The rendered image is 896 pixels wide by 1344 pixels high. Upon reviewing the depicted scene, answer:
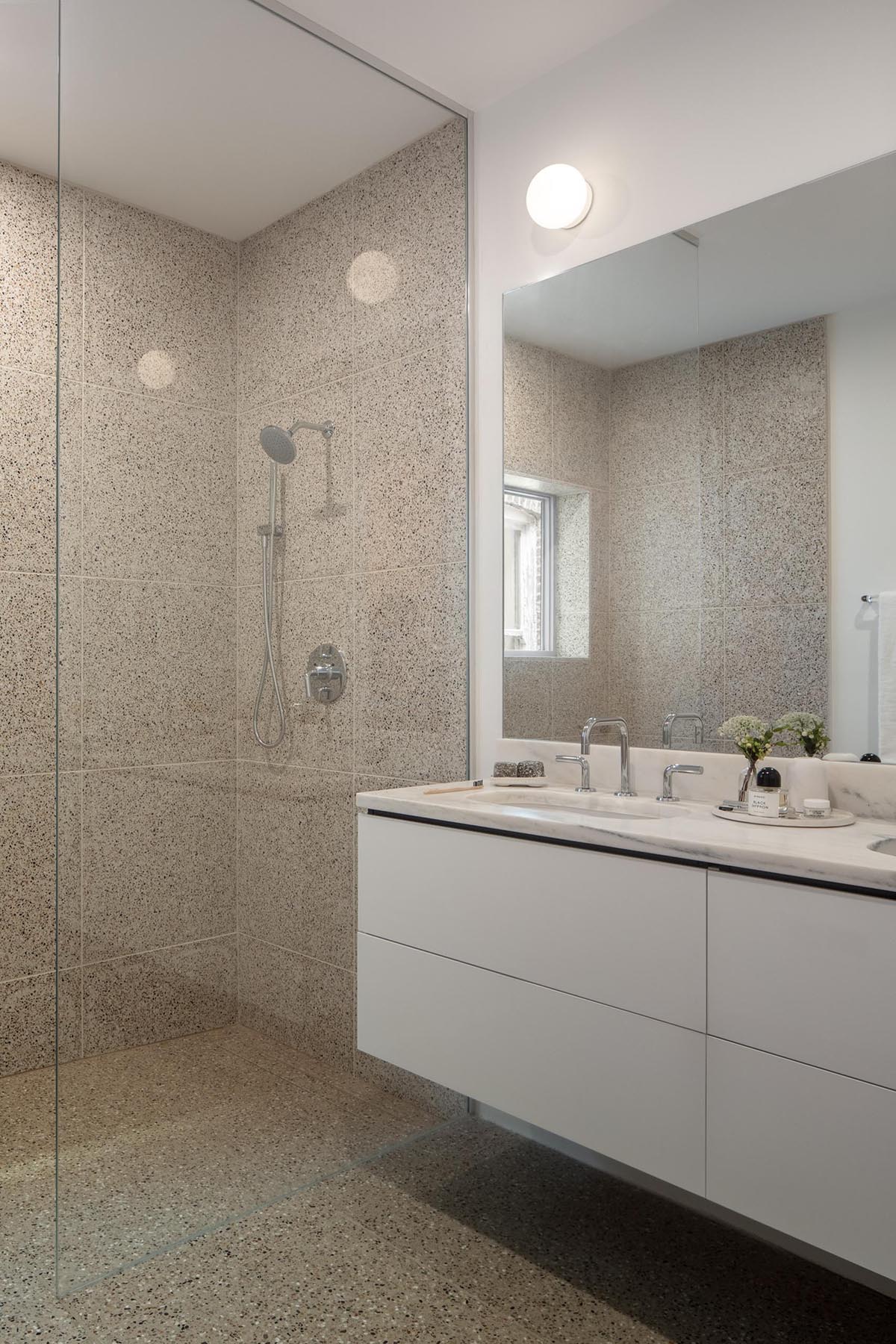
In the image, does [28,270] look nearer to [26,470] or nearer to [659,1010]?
[26,470]

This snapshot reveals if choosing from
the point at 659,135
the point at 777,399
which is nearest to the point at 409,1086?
the point at 777,399

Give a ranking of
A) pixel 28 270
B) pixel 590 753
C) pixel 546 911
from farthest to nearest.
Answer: pixel 28 270, pixel 590 753, pixel 546 911

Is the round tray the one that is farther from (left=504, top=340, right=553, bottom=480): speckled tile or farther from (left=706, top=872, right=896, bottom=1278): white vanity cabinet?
(left=504, top=340, right=553, bottom=480): speckled tile

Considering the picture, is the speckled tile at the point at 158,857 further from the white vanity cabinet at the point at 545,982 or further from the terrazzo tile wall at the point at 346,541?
the white vanity cabinet at the point at 545,982

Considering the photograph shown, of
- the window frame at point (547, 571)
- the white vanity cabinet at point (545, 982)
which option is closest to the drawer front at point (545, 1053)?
the white vanity cabinet at point (545, 982)

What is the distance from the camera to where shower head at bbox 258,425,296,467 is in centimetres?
214

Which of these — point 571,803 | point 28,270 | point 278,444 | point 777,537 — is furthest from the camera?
point 28,270

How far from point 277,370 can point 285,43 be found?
845mm

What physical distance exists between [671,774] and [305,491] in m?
1.08

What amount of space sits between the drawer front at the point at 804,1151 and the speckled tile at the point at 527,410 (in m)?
1.53

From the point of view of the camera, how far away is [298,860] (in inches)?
87.9

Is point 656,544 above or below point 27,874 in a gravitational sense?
above

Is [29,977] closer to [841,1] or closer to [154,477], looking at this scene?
[154,477]

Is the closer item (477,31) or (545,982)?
(545,982)
